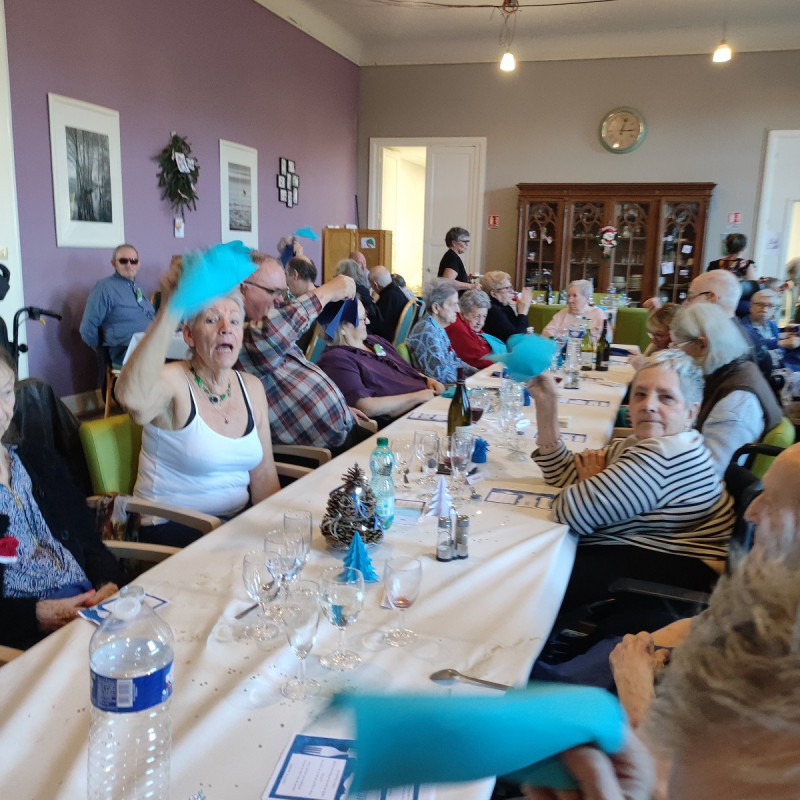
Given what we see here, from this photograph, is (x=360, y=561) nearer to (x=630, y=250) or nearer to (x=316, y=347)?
(x=316, y=347)

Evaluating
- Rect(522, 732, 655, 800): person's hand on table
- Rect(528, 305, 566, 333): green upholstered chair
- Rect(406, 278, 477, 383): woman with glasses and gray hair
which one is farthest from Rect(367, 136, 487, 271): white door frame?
Rect(522, 732, 655, 800): person's hand on table

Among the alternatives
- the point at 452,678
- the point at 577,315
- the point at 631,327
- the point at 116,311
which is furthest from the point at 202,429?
the point at 631,327

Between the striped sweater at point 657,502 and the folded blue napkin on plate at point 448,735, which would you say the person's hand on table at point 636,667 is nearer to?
the striped sweater at point 657,502

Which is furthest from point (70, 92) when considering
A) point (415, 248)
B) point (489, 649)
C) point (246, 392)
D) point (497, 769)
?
A: point (415, 248)

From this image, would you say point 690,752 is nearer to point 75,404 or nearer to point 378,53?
point 75,404

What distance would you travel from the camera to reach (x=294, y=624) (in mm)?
1227

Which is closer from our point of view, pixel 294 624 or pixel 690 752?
pixel 690 752

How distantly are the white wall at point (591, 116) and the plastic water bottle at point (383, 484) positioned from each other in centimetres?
843

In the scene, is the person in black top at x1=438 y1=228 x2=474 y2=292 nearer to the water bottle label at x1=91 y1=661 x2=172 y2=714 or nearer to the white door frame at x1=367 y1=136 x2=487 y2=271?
the white door frame at x1=367 y1=136 x2=487 y2=271

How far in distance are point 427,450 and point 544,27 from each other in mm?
8522

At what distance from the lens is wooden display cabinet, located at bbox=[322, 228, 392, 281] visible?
9375 mm

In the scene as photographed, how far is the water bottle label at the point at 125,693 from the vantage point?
942 millimetres

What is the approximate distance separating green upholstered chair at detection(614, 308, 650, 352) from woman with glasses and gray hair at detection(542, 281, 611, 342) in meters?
1.78

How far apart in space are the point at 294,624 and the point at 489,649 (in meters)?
0.37
